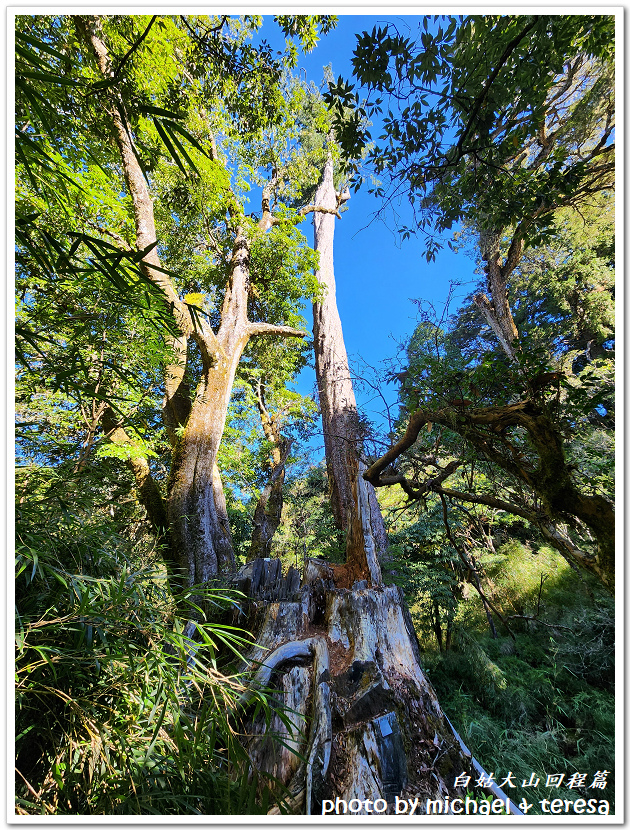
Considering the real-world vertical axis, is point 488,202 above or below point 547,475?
above

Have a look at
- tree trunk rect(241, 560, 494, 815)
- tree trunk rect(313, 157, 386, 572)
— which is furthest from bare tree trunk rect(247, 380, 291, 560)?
tree trunk rect(241, 560, 494, 815)

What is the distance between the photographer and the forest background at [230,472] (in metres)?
0.73

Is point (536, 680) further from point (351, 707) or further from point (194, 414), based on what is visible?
point (194, 414)

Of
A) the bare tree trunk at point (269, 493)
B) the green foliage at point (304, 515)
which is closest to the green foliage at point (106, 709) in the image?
the bare tree trunk at point (269, 493)

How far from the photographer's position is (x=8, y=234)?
966mm

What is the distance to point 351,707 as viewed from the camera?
1.35m

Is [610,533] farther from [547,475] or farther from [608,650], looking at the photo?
[608,650]

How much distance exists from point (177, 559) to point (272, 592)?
1350mm

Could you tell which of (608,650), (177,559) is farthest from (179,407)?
(608,650)

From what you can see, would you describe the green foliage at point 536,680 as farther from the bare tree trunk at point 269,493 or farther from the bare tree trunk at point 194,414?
the bare tree trunk at point 269,493

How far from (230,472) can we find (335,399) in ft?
8.91

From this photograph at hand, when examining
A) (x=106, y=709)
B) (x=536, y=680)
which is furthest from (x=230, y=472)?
(x=106, y=709)

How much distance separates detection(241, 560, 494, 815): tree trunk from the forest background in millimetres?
343

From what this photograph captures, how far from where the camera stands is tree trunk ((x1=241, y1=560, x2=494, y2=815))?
1.14m
